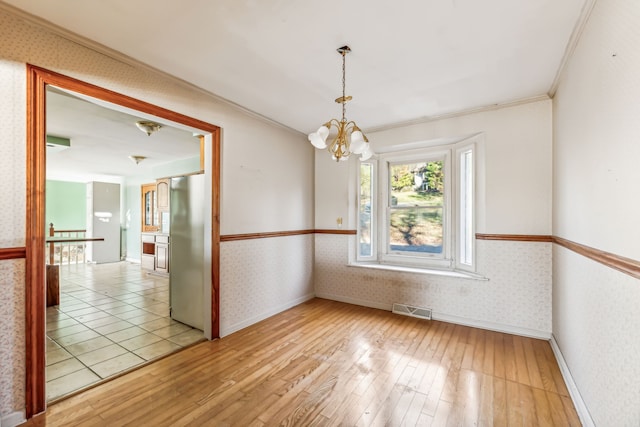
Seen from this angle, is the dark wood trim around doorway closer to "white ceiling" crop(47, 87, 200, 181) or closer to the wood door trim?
the wood door trim

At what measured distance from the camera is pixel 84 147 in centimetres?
507

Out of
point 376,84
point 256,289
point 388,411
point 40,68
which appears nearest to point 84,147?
point 40,68

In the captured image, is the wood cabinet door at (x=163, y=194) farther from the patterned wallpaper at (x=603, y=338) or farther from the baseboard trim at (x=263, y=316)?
the patterned wallpaper at (x=603, y=338)

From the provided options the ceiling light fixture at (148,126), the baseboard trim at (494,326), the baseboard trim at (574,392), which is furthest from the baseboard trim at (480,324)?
the ceiling light fixture at (148,126)

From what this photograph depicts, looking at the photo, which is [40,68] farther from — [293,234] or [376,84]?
[293,234]

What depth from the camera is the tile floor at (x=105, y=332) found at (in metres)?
2.39

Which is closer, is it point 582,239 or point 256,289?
point 582,239

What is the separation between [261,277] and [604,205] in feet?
10.4

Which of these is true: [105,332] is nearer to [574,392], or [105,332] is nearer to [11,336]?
[11,336]

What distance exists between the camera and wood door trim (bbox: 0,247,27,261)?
1732 mm

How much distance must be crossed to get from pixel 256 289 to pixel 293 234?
971 millimetres

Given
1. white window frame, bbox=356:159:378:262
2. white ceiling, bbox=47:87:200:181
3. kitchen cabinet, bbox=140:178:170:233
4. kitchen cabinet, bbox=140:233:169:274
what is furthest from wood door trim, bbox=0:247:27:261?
kitchen cabinet, bbox=140:178:170:233

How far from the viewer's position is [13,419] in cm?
177

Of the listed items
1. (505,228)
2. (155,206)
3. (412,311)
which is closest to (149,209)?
(155,206)
